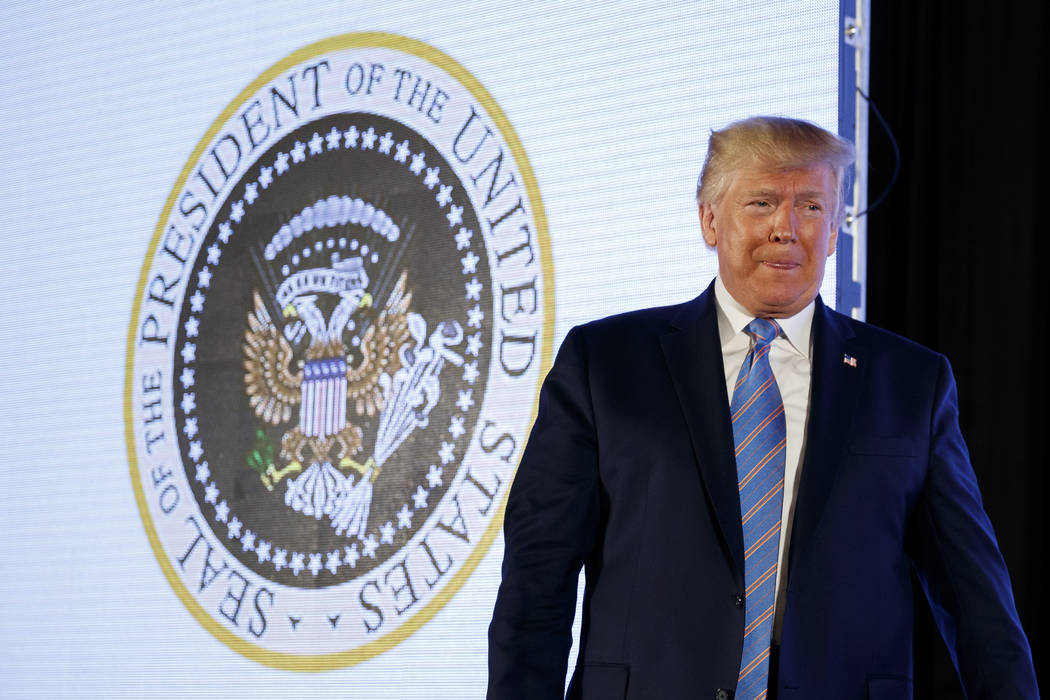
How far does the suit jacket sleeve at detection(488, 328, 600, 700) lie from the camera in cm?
163

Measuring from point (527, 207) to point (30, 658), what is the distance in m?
2.14

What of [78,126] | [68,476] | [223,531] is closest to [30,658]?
[68,476]

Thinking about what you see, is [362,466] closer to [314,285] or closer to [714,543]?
[314,285]

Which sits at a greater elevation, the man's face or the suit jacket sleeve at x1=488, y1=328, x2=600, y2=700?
the man's face

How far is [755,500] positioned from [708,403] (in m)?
0.15

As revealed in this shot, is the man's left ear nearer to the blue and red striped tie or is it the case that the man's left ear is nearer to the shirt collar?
the shirt collar

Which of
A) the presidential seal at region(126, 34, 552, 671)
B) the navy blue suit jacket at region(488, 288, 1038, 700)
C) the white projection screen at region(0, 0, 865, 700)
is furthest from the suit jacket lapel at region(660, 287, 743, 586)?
the presidential seal at region(126, 34, 552, 671)

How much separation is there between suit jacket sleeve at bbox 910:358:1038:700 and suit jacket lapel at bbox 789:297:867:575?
5.6 inches

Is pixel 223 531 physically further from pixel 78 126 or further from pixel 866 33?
pixel 866 33

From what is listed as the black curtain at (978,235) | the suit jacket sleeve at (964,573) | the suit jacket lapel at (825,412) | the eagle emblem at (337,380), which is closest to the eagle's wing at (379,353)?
the eagle emblem at (337,380)

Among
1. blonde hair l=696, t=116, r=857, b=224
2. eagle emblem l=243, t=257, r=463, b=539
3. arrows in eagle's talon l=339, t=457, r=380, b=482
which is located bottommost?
arrows in eagle's talon l=339, t=457, r=380, b=482

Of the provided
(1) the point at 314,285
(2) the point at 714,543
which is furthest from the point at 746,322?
(1) the point at 314,285

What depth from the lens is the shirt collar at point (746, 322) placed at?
1.78 meters

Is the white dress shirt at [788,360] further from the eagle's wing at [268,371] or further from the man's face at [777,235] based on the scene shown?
the eagle's wing at [268,371]
